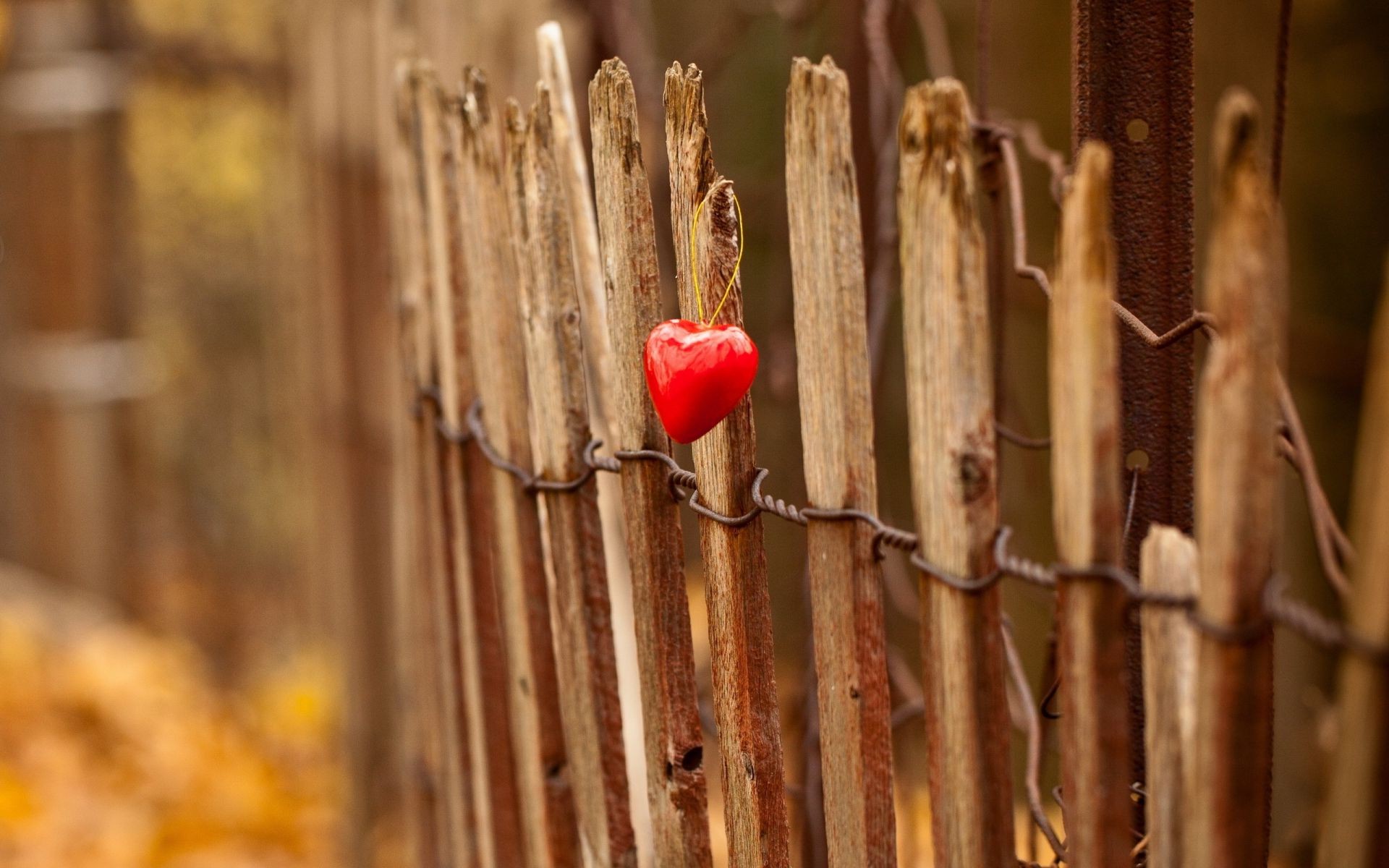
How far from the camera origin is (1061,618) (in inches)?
35.3

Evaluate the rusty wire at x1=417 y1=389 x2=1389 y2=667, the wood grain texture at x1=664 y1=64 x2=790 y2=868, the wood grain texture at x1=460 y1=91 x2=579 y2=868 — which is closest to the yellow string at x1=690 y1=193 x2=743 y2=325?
the wood grain texture at x1=664 y1=64 x2=790 y2=868

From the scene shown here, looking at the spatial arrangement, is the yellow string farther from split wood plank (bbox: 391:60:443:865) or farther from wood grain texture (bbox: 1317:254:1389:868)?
split wood plank (bbox: 391:60:443:865)

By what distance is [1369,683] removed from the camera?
752 millimetres

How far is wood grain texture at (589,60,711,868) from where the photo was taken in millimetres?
1190

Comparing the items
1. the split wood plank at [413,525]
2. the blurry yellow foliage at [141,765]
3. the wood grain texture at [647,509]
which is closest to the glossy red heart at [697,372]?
the wood grain texture at [647,509]

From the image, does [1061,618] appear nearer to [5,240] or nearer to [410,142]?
[410,142]

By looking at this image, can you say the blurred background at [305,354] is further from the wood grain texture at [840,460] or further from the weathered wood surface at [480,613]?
the weathered wood surface at [480,613]

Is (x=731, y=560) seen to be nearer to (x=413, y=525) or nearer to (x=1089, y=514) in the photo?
(x=1089, y=514)

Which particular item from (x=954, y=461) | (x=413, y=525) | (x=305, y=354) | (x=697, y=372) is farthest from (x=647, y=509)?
(x=305, y=354)

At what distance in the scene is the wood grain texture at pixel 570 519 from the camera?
1.32 m

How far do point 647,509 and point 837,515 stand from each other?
271mm

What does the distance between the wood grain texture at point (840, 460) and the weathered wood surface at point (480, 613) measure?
1.84 ft

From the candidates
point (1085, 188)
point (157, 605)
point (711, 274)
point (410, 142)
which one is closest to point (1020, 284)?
point (410, 142)

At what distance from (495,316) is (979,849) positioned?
0.80 metres
